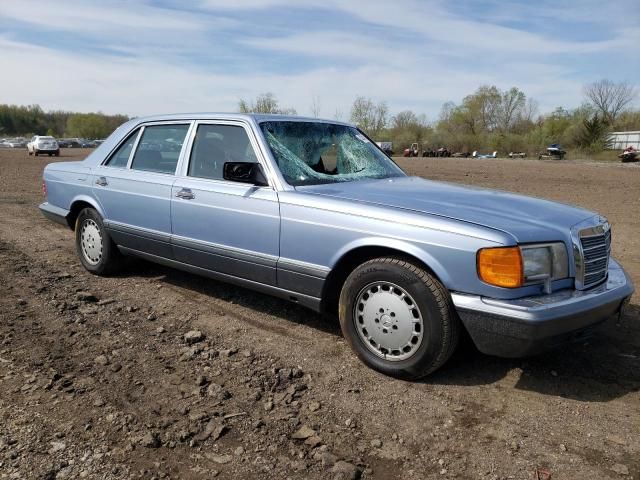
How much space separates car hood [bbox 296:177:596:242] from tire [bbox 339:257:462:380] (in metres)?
0.41

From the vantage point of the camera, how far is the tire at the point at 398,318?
307 centimetres

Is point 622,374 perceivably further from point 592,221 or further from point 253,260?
point 253,260

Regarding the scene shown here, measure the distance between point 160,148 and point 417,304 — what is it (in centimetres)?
291

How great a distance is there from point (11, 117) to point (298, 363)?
157609 millimetres

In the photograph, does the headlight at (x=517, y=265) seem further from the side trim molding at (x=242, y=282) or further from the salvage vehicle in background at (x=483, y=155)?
the salvage vehicle in background at (x=483, y=155)

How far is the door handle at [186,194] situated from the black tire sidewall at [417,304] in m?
1.61

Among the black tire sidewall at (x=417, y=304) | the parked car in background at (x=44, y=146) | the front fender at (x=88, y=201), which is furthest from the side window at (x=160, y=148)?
the parked car in background at (x=44, y=146)

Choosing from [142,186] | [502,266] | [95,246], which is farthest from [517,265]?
[95,246]

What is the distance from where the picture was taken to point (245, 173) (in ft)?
12.5

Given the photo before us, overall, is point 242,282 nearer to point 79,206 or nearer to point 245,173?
point 245,173

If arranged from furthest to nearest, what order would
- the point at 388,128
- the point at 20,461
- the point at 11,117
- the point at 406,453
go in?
the point at 11,117
the point at 388,128
the point at 406,453
the point at 20,461

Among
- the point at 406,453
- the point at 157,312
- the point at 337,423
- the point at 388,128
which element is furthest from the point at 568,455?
the point at 388,128

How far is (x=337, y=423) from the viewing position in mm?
2801

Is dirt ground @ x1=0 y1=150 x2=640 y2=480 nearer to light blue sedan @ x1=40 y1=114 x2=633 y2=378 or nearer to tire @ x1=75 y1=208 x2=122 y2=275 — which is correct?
light blue sedan @ x1=40 y1=114 x2=633 y2=378
